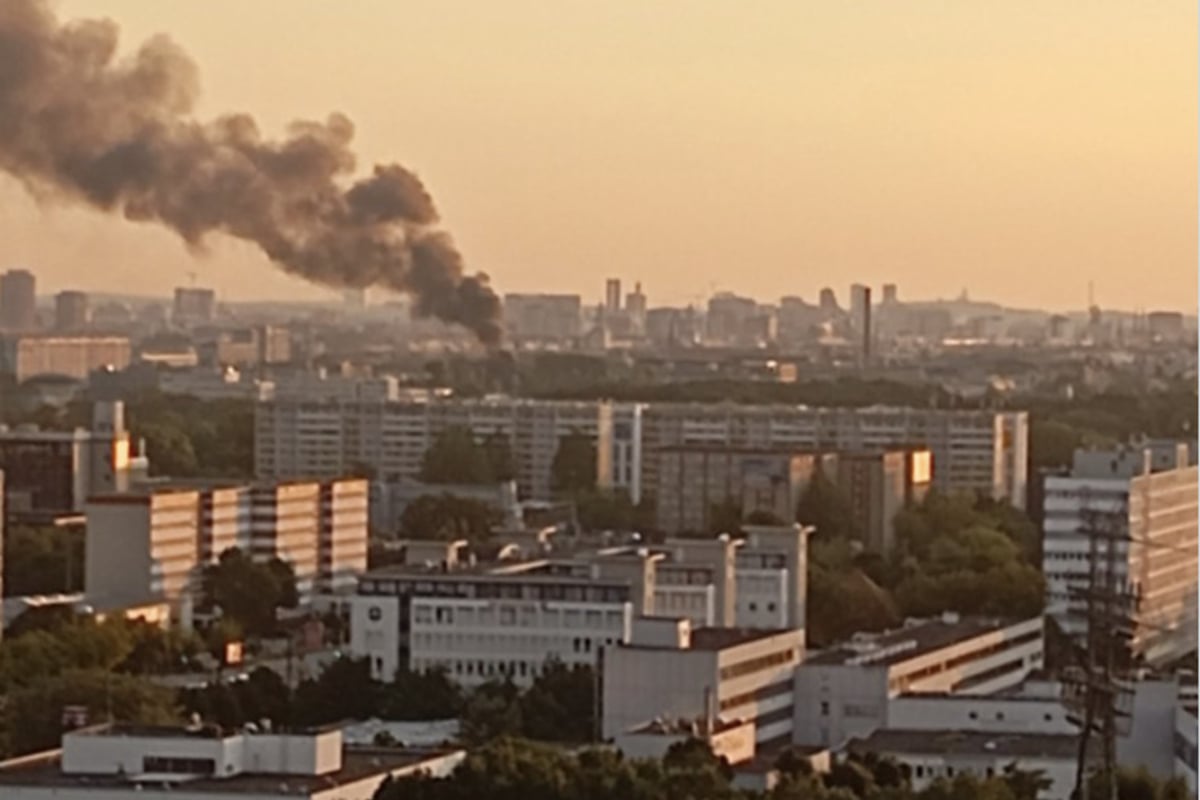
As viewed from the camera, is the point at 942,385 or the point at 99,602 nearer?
the point at 99,602

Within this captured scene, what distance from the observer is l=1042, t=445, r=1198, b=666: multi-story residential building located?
618 inches

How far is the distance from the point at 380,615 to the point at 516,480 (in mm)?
11792

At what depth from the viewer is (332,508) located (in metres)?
18.2

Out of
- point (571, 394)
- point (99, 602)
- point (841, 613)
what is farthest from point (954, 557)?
point (571, 394)

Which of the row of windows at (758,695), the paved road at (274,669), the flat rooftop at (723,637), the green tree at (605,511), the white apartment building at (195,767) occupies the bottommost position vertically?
the paved road at (274,669)

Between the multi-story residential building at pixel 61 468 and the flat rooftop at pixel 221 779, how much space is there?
10.4 meters

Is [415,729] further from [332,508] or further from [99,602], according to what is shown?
[332,508]

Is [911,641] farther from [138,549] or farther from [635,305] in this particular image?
[635,305]

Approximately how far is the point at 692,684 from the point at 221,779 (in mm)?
2782

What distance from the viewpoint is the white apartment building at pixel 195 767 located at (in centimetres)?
851

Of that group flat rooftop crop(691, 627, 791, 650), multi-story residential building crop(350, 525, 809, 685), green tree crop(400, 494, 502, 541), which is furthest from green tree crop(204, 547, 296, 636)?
flat rooftop crop(691, 627, 791, 650)

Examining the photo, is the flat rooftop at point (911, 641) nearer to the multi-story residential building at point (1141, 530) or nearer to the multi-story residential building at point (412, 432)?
the multi-story residential building at point (1141, 530)

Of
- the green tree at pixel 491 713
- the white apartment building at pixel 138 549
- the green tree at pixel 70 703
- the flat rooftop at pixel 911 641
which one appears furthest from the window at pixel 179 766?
the white apartment building at pixel 138 549

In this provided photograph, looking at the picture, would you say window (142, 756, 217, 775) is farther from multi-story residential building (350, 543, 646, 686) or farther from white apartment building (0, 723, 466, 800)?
multi-story residential building (350, 543, 646, 686)
